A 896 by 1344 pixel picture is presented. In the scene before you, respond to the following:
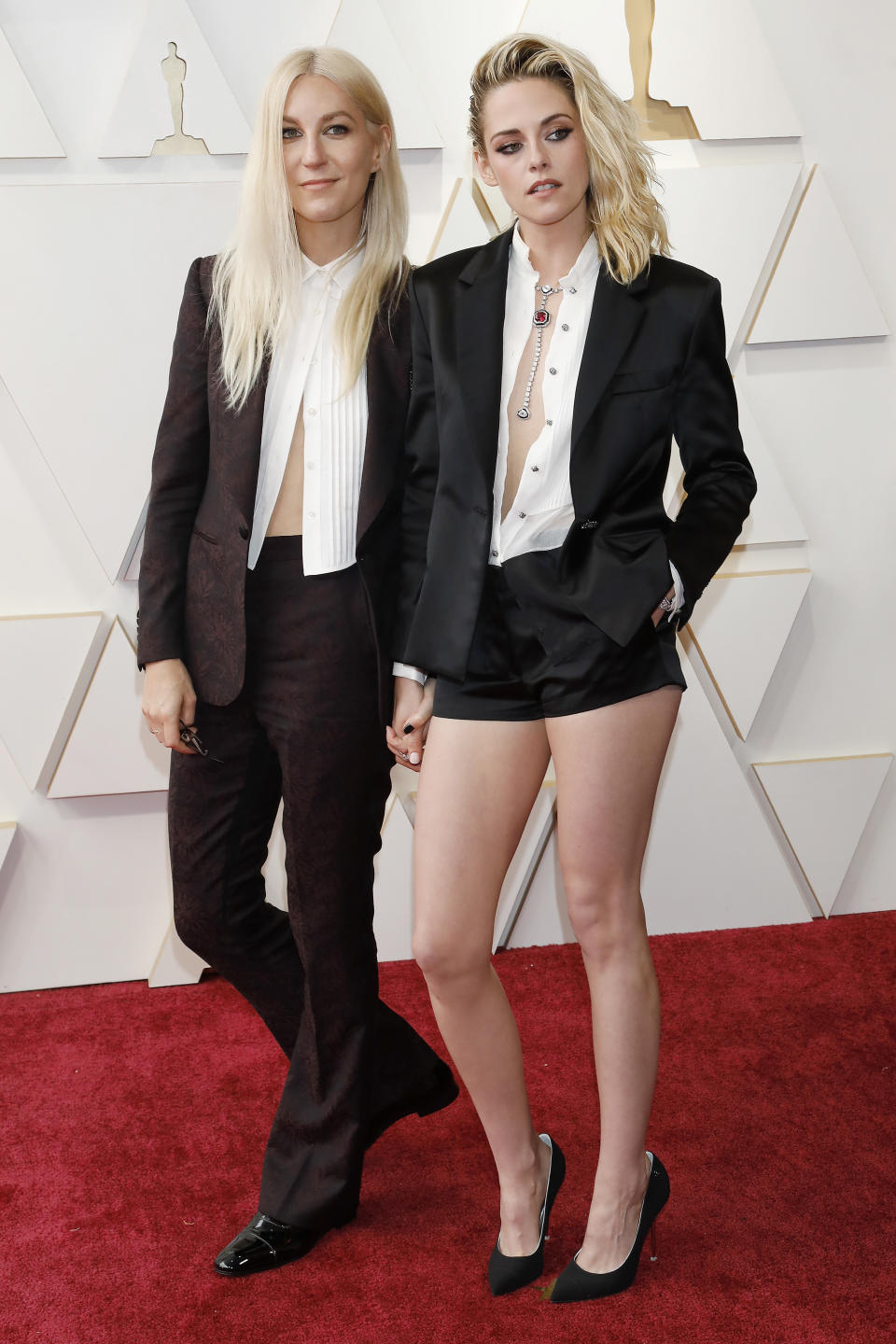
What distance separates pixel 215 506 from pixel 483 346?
0.49 meters

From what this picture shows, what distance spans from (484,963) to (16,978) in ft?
5.34

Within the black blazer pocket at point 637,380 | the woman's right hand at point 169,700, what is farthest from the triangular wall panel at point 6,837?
the black blazer pocket at point 637,380

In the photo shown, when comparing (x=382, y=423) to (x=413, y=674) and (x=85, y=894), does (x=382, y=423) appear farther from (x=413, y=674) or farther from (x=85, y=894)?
(x=85, y=894)

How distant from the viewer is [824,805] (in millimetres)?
2928

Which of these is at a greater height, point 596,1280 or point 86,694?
point 86,694

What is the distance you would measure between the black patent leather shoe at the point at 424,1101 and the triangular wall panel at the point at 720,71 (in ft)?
6.87

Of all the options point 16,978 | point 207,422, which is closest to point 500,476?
point 207,422

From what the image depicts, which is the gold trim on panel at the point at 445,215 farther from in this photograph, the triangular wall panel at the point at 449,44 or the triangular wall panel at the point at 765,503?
the triangular wall panel at the point at 765,503

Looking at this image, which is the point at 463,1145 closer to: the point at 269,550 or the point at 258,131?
the point at 269,550

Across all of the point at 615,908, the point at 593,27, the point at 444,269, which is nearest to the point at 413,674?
the point at 615,908

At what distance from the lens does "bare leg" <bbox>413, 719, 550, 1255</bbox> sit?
5.15 ft

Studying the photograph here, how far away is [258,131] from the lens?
1698mm

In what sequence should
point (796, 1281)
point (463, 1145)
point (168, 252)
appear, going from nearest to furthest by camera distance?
1. point (796, 1281)
2. point (463, 1145)
3. point (168, 252)

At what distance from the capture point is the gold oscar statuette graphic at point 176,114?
2.45 metres
